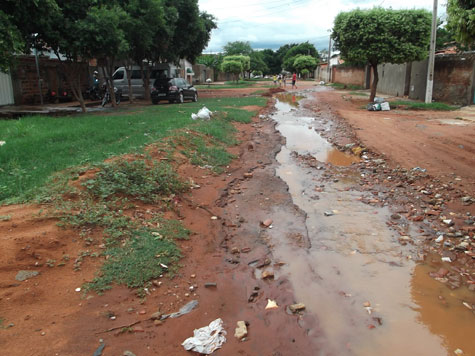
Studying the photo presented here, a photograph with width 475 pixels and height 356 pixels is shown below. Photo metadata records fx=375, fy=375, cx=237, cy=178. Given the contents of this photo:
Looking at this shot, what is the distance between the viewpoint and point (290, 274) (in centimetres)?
421

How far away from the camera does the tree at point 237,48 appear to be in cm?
7800

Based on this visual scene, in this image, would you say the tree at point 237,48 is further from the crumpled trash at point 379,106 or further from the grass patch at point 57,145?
the grass patch at point 57,145

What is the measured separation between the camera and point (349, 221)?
560 centimetres

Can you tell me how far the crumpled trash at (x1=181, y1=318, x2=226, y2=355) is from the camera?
2979 millimetres

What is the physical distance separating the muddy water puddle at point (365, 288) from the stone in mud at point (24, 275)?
2.57m

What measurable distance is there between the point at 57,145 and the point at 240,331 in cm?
574

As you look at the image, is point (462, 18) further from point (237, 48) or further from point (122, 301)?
point (237, 48)

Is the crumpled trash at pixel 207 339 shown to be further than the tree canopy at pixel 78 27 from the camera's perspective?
No

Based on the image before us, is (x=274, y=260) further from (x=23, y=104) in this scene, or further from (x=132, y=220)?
(x=23, y=104)

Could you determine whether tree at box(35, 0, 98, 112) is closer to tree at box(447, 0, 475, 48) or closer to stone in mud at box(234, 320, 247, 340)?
tree at box(447, 0, 475, 48)

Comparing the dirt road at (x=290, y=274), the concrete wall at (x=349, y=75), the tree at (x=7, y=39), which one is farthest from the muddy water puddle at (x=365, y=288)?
the concrete wall at (x=349, y=75)

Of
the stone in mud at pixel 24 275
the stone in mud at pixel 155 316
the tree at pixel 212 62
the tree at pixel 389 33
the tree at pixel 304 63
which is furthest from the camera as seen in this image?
the tree at pixel 304 63

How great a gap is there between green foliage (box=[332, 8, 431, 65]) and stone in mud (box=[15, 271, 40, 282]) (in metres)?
18.4

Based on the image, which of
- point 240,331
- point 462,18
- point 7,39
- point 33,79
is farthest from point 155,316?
point 33,79
